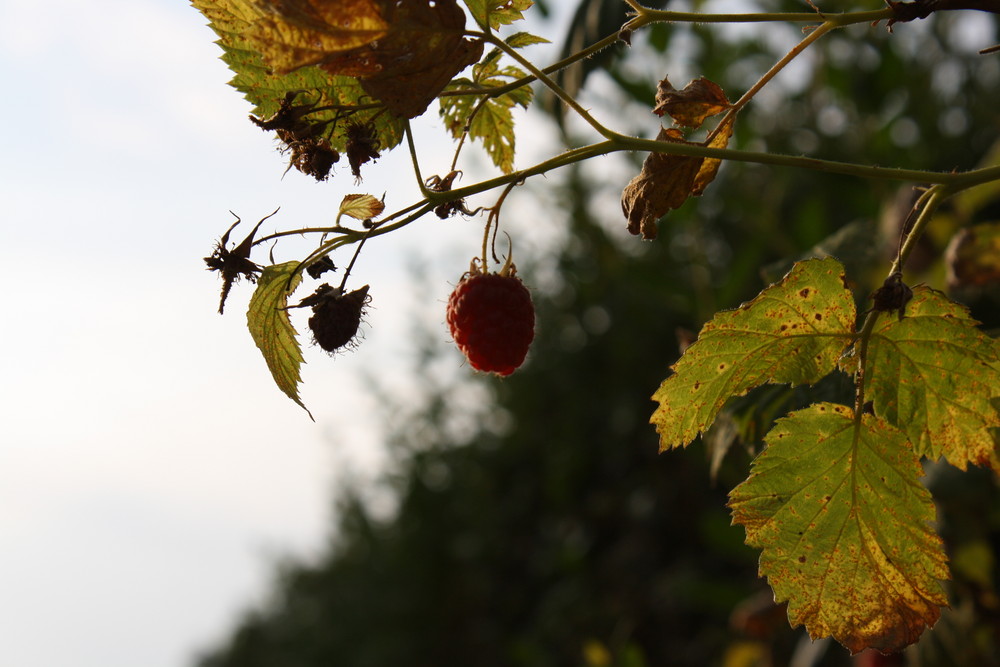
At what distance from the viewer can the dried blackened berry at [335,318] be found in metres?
0.56

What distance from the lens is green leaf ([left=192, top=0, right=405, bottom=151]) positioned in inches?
21.8

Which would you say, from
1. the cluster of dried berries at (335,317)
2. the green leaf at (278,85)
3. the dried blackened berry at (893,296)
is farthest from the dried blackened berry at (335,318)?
the dried blackened berry at (893,296)

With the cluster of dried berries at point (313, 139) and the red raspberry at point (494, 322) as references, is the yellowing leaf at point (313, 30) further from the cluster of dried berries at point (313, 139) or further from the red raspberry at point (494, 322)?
the red raspberry at point (494, 322)

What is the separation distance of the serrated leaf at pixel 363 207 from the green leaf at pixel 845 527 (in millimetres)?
291

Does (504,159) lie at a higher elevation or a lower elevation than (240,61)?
lower

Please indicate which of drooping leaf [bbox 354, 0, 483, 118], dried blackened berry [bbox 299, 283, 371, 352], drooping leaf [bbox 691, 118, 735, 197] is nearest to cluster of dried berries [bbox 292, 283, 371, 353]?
dried blackened berry [bbox 299, 283, 371, 352]

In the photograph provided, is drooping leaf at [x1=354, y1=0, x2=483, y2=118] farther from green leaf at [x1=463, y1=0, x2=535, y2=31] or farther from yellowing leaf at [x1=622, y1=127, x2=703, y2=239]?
yellowing leaf at [x1=622, y1=127, x2=703, y2=239]

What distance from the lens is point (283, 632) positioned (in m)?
4.79

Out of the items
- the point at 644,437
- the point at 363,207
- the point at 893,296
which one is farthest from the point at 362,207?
Answer: the point at 644,437

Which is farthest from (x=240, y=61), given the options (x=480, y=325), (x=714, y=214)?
(x=714, y=214)

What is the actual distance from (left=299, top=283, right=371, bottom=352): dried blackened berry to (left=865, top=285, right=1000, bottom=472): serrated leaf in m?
0.34

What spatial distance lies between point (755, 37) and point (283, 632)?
3.84 meters

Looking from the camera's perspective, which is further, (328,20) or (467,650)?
(467,650)

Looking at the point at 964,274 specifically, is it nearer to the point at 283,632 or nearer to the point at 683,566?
the point at 683,566
